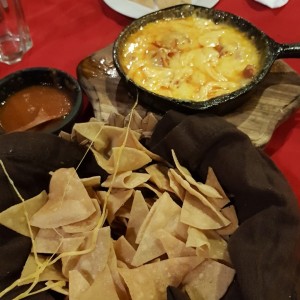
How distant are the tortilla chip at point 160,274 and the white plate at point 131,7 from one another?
3.22 feet

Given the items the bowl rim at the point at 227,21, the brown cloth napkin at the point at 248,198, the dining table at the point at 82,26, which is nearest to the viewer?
the brown cloth napkin at the point at 248,198

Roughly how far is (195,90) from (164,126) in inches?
11.4

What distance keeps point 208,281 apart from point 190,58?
0.70 m

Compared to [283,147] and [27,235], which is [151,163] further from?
[283,147]

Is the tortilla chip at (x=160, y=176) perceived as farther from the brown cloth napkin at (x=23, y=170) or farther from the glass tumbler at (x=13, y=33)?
the glass tumbler at (x=13, y=33)

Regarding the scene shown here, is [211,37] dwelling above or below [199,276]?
above

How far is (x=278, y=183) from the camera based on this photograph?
0.90 meters

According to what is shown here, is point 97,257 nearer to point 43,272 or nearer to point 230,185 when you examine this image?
point 43,272

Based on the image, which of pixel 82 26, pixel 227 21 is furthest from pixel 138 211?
pixel 82 26

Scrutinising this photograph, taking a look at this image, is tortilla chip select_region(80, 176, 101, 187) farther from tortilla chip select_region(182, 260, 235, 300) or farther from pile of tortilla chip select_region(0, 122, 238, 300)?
tortilla chip select_region(182, 260, 235, 300)

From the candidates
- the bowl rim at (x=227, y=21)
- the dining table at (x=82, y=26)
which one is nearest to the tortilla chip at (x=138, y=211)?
the bowl rim at (x=227, y=21)

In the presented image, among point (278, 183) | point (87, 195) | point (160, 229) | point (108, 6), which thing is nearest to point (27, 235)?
point (87, 195)

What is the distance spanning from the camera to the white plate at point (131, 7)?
1.60 meters

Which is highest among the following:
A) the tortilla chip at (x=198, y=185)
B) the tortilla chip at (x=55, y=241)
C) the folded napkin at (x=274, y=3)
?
the folded napkin at (x=274, y=3)
